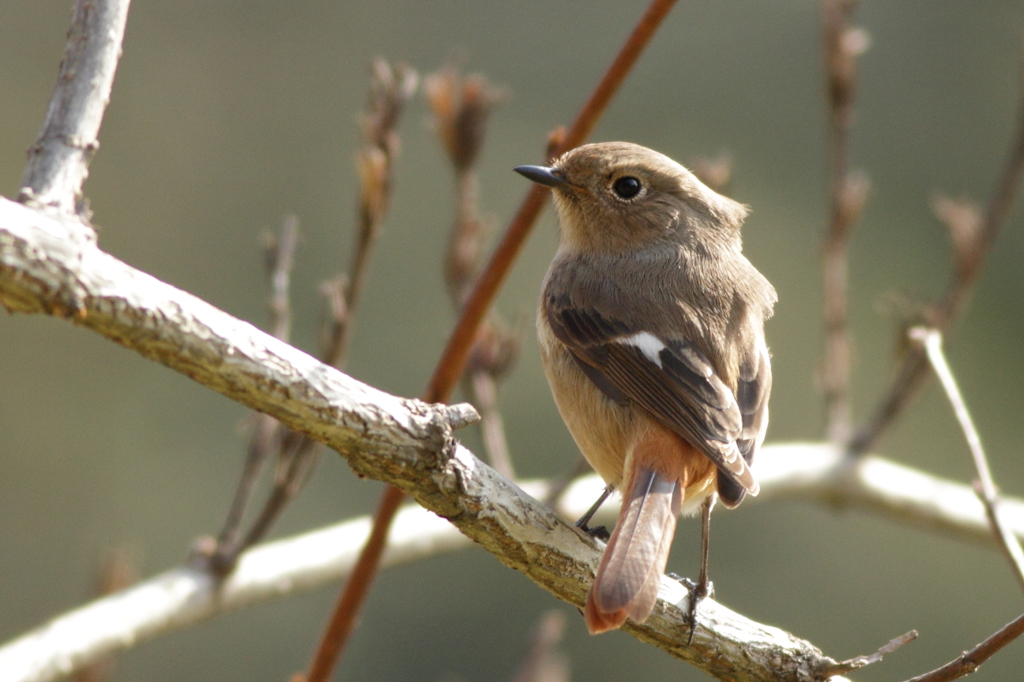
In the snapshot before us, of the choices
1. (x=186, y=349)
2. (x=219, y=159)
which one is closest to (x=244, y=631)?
(x=219, y=159)

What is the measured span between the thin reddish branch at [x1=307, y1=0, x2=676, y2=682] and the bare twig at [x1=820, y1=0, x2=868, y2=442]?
1484 mm

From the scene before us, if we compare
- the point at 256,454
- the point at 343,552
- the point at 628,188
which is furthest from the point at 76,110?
the point at 628,188

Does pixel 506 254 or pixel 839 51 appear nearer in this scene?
pixel 506 254

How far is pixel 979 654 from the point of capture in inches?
66.7

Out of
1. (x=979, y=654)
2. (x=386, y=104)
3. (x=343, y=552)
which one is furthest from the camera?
(x=343, y=552)

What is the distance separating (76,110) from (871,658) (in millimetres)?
1516

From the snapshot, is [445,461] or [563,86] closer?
[445,461]

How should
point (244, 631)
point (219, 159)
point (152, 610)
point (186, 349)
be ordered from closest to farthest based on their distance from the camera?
1. point (186, 349)
2. point (152, 610)
3. point (244, 631)
4. point (219, 159)

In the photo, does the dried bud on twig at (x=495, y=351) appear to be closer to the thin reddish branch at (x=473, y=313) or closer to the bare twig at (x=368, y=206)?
the bare twig at (x=368, y=206)

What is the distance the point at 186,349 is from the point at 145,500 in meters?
5.66

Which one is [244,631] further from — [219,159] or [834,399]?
[834,399]

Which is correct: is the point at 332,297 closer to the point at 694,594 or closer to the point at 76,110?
the point at 76,110

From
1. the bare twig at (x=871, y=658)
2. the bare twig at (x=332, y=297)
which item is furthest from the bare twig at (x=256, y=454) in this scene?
the bare twig at (x=871, y=658)

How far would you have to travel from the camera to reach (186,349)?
1.37 metres
